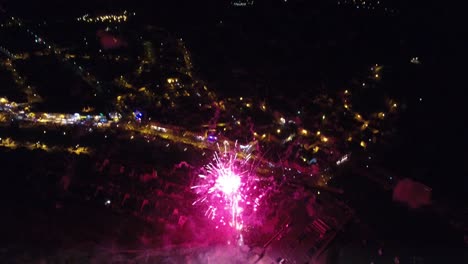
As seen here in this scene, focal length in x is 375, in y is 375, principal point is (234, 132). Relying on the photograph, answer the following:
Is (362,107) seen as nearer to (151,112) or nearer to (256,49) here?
(256,49)

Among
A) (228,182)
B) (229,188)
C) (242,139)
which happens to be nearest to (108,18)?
(242,139)

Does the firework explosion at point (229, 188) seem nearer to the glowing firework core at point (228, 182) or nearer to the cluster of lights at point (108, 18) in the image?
the glowing firework core at point (228, 182)

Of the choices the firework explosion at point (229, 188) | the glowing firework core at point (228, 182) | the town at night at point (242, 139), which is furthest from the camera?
the glowing firework core at point (228, 182)

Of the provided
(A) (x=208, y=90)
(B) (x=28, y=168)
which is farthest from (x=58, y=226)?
(A) (x=208, y=90)

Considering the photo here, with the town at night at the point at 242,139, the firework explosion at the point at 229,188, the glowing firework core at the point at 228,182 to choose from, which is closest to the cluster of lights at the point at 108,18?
the town at night at the point at 242,139

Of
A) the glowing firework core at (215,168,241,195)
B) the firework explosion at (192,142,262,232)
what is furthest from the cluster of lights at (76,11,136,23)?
the glowing firework core at (215,168,241,195)

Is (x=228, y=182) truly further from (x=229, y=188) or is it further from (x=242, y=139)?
(x=242, y=139)

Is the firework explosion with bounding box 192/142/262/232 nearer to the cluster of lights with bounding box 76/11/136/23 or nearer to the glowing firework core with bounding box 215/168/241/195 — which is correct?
the glowing firework core with bounding box 215/168/241/195
